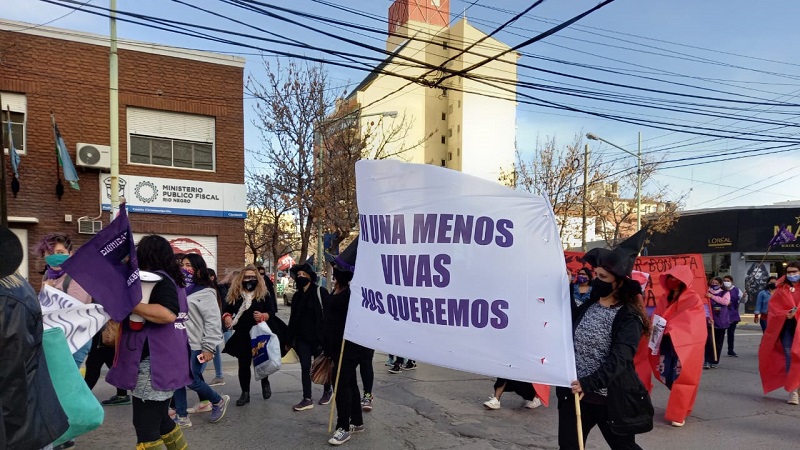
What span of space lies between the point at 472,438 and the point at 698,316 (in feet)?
9.98

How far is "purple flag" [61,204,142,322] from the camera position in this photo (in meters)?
3.30

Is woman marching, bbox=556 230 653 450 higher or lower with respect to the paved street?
higher

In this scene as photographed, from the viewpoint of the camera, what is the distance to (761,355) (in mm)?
7418

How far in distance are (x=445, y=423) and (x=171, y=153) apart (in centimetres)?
1136

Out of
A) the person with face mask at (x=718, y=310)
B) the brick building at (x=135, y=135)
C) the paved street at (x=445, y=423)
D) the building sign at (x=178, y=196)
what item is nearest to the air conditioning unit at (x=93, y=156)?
the brick building at (x=135, y=135)

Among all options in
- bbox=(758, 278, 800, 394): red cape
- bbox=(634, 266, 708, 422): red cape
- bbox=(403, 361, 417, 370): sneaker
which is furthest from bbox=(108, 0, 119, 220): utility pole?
bbox=(758, 278, 800, 394): red cape

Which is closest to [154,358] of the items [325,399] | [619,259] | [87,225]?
[619,259]

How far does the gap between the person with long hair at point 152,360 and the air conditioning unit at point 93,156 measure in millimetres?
10881

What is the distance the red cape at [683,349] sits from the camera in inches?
234

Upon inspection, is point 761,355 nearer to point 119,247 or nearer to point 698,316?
point 698,316

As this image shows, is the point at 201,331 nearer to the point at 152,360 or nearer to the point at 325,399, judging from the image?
the point at 325,399

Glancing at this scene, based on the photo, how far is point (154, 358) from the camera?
356 centimetres

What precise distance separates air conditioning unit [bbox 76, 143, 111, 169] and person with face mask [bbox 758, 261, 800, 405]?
1367 cm

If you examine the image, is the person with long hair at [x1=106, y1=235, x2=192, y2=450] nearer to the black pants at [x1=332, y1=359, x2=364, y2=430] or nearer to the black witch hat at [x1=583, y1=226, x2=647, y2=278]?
the black pants at [x1=332, y1=359, x2=364, y2=430]
